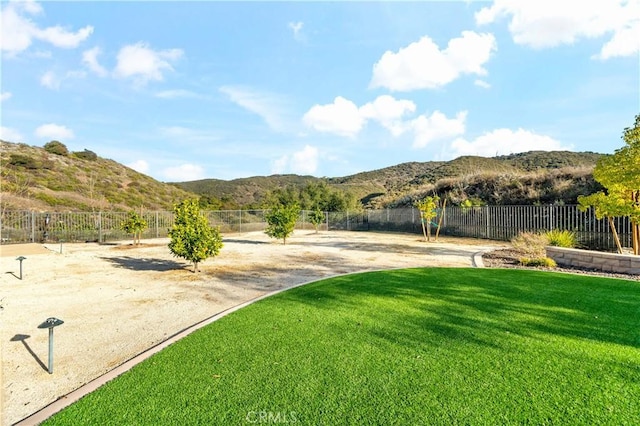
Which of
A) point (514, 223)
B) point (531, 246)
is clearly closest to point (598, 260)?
point (531, 246)

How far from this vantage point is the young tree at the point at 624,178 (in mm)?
7727

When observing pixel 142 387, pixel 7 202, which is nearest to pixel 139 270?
pixel 142 387

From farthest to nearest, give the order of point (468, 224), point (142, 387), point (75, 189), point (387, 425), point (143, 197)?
point (143, 197)
point (75, 189)
point (468, 224)
point (142, 387)
point (387, 425)

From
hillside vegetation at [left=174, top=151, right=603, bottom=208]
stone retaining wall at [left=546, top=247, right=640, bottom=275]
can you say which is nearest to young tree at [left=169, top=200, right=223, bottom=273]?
stone retaining wall at [left=546, top=247, right=640, bottom=275]

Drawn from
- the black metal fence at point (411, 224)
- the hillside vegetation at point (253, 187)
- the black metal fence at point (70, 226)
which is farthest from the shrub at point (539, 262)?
the black metal fence at point (70, 226)

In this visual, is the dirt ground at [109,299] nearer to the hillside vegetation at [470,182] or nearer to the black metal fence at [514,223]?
the black metal fence at [514,223]

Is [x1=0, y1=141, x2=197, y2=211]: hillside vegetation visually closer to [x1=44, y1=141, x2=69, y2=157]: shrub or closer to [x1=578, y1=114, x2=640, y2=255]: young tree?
[x1=44, y1=141, x2=69, y2=157]: shrub

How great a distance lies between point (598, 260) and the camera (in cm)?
788

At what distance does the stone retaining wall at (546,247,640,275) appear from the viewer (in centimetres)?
731

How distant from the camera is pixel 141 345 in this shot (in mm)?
3910

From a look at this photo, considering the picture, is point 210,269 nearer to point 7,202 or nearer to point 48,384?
point 48,384

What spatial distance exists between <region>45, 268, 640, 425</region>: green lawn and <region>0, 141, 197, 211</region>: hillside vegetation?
77.9 ft

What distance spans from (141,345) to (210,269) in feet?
17.3

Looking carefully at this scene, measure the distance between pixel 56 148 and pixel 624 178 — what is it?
47517 mm
